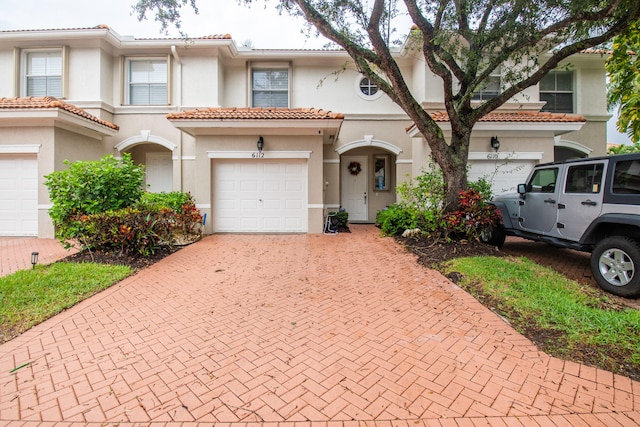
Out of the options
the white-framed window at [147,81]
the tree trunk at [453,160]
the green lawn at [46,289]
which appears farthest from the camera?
the white-framed window at [147,81]

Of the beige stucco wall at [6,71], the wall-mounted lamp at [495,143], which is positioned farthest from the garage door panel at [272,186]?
the beige stucco wall at [6,71]

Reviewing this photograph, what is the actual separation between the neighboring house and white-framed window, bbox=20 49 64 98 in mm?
38

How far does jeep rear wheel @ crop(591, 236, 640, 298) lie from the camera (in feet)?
14.1

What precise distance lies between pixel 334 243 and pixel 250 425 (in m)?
6.44

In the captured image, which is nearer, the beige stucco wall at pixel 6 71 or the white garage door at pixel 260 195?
the white garage door at pixel 260 195

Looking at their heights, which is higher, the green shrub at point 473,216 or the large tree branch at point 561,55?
the large tree branch at point 561,55

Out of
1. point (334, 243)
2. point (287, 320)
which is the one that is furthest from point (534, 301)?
point (334, 243)

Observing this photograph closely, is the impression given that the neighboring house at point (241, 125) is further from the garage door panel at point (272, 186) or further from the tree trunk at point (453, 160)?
the tree trunk at point (453, 160)

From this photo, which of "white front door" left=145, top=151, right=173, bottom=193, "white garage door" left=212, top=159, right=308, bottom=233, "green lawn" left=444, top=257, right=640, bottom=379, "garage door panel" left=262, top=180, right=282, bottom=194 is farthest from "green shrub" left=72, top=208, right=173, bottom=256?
"green lawn" left=444, top=257, right=640, bottom=379

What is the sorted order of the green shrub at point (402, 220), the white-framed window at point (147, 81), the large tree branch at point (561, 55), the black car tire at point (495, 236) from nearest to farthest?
the large tree branch at point (561, 55), the black car tire at point (495, 236), the green shrub at point (402, 220), the white-framed window at point (147, 81)

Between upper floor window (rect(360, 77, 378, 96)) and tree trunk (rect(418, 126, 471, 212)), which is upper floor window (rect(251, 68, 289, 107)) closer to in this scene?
upper floor window (rect(360, 77, 378, 96))

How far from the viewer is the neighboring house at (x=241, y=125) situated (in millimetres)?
9133

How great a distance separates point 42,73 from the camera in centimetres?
1120

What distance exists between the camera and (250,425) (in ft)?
6.93
